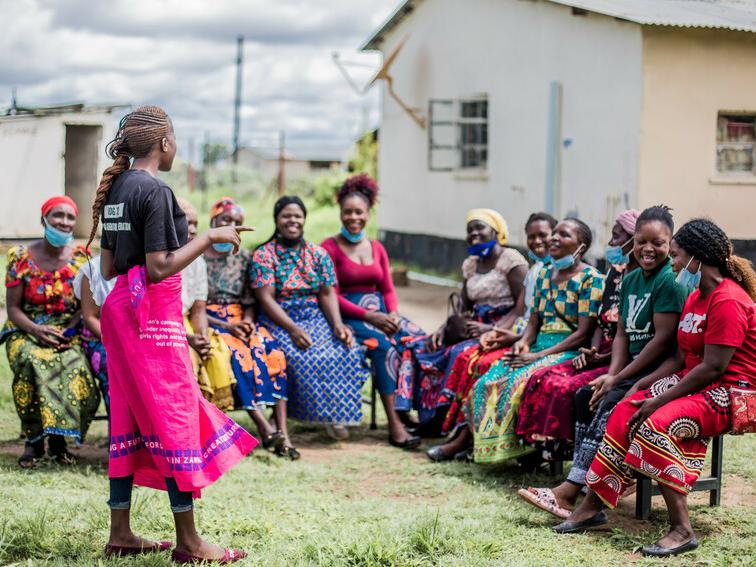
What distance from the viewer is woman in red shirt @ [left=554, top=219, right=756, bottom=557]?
14.0 feet

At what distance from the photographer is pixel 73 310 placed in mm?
6090

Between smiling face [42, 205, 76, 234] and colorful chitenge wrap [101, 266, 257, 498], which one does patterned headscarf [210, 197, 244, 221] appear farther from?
colorful chitenge wrap [101, 266, 257, 498]

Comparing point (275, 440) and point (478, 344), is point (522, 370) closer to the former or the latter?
point (478, 344)

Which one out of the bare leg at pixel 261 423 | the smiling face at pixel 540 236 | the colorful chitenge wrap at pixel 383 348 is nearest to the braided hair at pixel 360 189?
the colorful chitenge wrap at pixel 383 348

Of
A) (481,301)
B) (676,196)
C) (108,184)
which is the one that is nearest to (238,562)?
(108,184)

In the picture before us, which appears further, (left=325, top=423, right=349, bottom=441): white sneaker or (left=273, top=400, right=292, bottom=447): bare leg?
(left=325, top=423, right=349, bottom=441): white sneaker

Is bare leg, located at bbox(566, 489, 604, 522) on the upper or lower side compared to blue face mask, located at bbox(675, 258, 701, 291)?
lower

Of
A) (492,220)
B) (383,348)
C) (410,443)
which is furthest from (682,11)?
(410,443)

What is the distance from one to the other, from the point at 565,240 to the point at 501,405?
1035mm

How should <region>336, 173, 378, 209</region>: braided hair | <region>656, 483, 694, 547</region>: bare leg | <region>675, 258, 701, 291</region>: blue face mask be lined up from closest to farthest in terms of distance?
<region>656, 483, 694, 547</region>: bare leg < <region>675, 258, 701, 291</region>: blue face mask < <region>336, 173, 378, 209</region>: braided hair

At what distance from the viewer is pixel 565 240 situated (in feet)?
18.6

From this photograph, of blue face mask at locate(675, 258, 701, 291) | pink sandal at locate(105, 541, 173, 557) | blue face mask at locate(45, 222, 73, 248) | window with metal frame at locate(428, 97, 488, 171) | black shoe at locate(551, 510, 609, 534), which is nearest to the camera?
pink sandal at locate(105, 541, 173, 557)

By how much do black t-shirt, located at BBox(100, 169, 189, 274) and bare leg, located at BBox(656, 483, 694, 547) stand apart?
2.39m

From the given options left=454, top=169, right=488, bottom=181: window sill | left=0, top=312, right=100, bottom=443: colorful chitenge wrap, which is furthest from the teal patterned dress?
left=454, top=169, right=488, bottom=181: window sill
